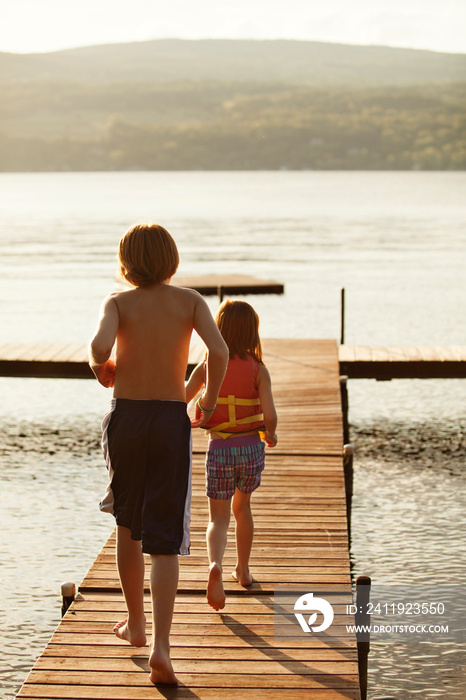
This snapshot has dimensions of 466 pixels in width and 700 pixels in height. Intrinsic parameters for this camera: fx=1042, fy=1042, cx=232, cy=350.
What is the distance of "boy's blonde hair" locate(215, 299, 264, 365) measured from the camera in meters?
5.43

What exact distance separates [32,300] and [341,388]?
22.6 metres

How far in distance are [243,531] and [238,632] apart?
24.6 inches

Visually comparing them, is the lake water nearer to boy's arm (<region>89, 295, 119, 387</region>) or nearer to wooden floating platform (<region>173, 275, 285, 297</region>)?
wooden floating platform (<region>173, 275, 285, 297</region>)

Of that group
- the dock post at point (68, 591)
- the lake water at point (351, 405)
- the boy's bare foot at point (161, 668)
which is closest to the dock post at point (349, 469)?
the lake water at point (351, 405)

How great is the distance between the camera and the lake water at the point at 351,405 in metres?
9.18

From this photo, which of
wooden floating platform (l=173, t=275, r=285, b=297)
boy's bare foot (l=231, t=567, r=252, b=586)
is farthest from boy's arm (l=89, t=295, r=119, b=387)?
wooden floating platform (l=173, t=275, r=285, b=297)

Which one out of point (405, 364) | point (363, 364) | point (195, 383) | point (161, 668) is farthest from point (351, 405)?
point (161, 668)

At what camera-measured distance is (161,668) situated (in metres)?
4.61

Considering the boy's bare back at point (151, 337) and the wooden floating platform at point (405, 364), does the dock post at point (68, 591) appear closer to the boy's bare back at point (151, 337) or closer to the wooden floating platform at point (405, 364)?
the boy's bare back at point (151, 337)

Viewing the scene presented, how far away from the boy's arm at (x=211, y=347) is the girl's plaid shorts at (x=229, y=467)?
3.01 ft

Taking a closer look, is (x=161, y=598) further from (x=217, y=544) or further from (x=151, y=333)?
(x=151, y=333)

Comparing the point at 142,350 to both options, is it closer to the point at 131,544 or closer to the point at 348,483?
the point at 131,544

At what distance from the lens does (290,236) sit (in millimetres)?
60938

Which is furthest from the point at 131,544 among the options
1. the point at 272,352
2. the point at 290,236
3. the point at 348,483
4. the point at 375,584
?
the point at 290,236
